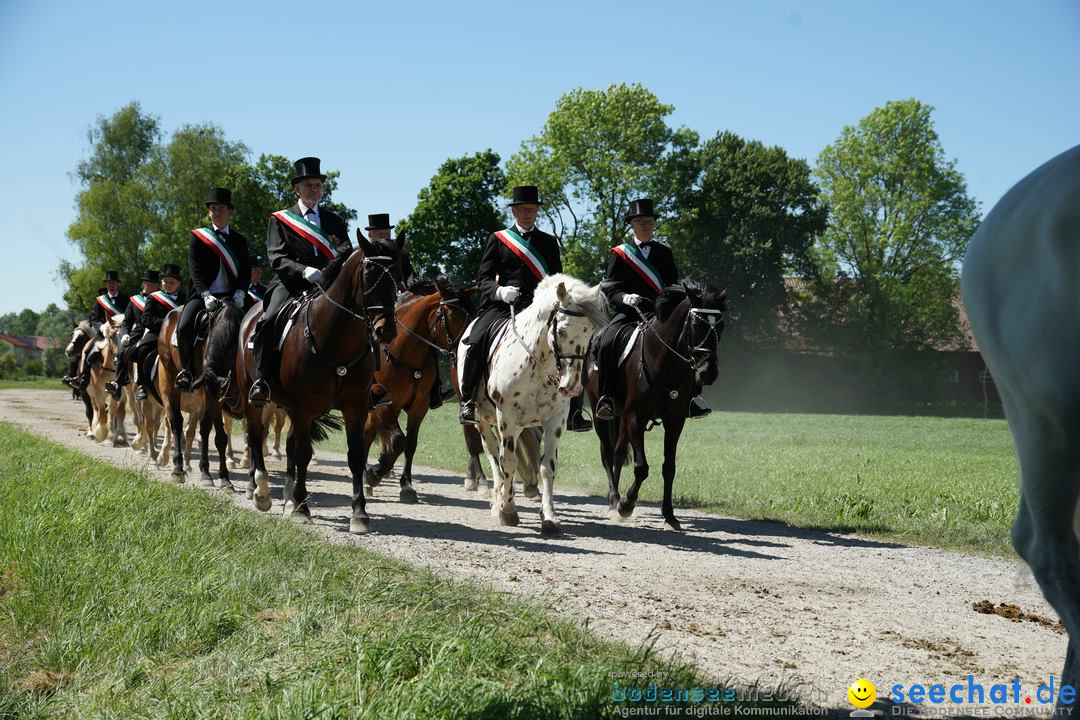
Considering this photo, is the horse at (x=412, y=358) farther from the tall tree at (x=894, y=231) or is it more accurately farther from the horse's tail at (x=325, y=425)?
the tall tree at (x=894, y=231)

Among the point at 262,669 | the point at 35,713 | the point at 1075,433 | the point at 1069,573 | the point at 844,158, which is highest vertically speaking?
the point at 844,158

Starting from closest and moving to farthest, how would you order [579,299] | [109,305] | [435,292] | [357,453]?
[579,299]
[357,453]
[435,292]
[109,305]

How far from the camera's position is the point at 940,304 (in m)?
58.1

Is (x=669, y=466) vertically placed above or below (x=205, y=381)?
below

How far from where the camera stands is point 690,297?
33.5ft

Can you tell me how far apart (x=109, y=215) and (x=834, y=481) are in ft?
191

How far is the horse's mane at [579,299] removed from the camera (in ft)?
31.0

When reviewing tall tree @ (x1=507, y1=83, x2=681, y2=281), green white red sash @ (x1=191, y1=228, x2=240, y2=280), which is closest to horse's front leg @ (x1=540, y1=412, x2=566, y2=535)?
green white red sash @ (x1=191, y1=228, x2=240, y2=280)

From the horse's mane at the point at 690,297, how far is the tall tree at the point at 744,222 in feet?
149

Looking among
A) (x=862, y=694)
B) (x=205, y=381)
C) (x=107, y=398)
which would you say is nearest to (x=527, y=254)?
(x=205, y=381)

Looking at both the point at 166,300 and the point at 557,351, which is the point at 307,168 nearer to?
the point at 557,351

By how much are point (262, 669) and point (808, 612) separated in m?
3.47

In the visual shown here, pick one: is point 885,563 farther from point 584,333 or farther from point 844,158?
point 844,158

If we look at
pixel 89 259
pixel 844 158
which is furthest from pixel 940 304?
pixel 89 259
